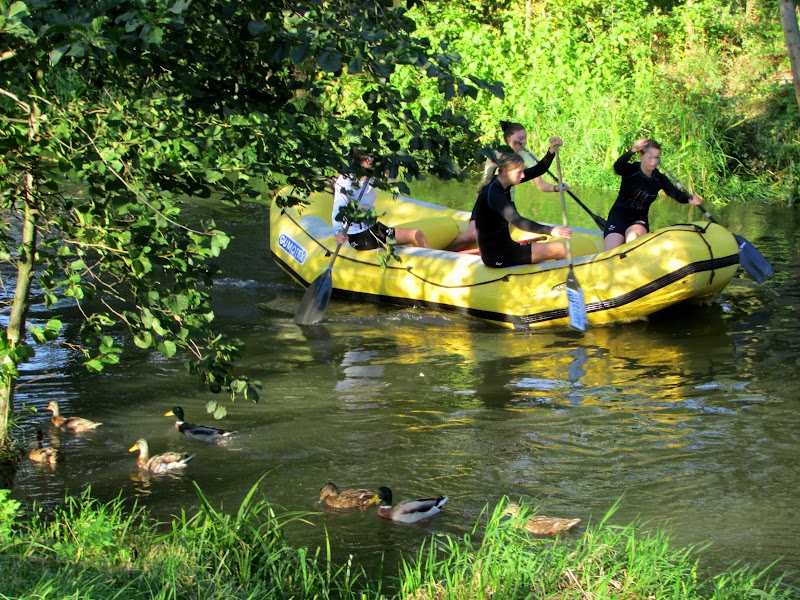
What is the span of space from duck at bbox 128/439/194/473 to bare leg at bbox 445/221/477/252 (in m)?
5.19

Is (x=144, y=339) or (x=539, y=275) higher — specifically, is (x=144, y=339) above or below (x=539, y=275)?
above

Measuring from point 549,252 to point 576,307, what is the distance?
2.76 ft

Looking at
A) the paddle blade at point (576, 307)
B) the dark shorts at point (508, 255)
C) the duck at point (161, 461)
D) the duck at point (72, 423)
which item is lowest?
the duck at point (161, 461)

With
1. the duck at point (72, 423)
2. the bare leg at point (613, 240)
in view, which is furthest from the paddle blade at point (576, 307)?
the duck at point (72, 423)

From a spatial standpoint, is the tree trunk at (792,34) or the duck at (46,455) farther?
the tree trunk at (792,34)

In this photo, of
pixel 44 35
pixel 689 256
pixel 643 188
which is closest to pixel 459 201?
pixel 643 188

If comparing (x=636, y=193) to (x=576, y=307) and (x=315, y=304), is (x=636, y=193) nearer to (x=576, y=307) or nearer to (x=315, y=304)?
(x=576, y=307)

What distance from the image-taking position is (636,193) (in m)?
9.66

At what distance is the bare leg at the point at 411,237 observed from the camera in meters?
10.4

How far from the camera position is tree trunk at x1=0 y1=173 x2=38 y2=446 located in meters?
4.43

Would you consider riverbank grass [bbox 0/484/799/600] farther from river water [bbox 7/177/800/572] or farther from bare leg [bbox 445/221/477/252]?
bare leg [bbox 445/221/477/252]

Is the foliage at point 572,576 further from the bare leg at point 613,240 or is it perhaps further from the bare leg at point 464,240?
the bare leg at point 464,240

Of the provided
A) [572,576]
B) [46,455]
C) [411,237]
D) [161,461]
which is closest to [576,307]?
[411,237]

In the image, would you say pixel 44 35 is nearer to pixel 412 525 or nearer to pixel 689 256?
pixel 412 525
